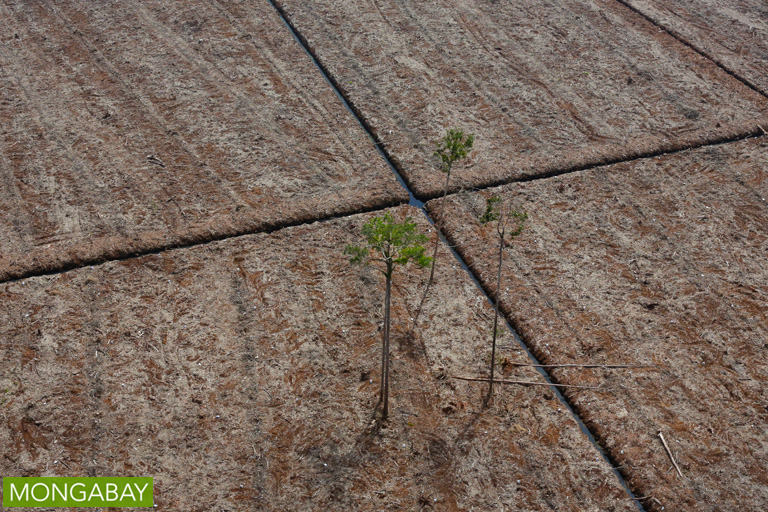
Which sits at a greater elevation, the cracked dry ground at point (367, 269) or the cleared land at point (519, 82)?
the cleared land at point (519, 82)

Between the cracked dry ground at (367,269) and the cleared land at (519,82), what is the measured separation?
5cm

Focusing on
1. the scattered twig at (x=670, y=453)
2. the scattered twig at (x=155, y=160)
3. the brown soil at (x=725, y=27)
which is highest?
the brown soil at (x=725, y=27)

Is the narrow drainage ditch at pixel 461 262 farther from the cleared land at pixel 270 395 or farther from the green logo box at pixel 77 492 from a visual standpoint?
the green logo box at pixel 77 492

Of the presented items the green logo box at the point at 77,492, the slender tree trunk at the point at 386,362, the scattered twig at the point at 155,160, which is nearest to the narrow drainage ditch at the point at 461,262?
the slender tree trunk at the point at 386,362

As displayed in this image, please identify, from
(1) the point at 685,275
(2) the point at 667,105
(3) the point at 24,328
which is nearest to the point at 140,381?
(3) the point at 24,328

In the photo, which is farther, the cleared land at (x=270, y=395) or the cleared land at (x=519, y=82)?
the cleared land at (x=519, y=82)

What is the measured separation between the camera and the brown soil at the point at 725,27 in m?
9.46

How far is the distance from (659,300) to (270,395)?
3.58 metres

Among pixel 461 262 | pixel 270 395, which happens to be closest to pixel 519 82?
pixel 461 262

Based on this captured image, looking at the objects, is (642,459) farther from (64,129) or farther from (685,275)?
(64,129)

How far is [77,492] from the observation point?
475 centimetres

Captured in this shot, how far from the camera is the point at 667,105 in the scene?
28.3ft

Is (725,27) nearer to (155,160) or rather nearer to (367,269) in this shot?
(367,269)

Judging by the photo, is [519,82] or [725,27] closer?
[519,82]
